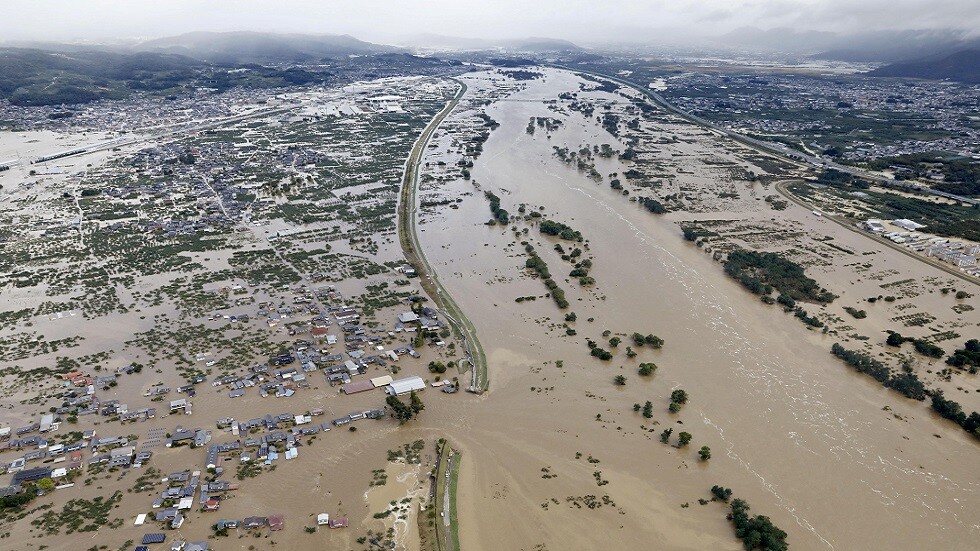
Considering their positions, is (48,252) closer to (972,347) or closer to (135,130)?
(135,130)

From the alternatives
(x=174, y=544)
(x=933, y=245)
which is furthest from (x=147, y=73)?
(x=933, y=245)

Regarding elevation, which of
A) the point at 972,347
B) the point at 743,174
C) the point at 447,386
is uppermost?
the point at 743,174

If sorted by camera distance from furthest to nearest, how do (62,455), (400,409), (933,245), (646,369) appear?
(933,245) → (646,369) → (400,409) → (62,455)

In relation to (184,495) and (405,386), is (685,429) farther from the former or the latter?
(184,495)

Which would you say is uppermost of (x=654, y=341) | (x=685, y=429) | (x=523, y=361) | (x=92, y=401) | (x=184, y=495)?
(x=654, y=341)

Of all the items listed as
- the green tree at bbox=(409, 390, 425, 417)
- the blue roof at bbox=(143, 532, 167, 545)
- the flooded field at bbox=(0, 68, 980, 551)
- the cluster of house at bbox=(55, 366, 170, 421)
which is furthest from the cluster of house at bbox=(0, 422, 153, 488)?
the green tree at bbox=(409, 390, 425, 417)

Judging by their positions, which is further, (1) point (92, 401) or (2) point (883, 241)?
(2) point (883, 241)

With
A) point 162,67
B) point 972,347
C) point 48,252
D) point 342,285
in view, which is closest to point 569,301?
point 342,285
